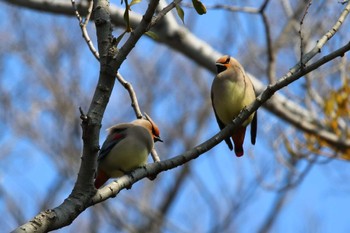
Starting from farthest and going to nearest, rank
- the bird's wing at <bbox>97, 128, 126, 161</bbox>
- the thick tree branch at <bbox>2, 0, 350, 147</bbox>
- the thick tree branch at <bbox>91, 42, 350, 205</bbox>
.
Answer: the thick tree branch at <bbox>2, 0, 350, 147</bbox> → the bird's wing at <bbox>97, 128, 126, 161</bbox> → the thick tree branch at <bbox>91, 42, 350, 205</bbox>

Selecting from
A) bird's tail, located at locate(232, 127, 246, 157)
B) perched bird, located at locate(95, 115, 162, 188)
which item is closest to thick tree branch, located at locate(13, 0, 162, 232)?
perched bird, located at locate(95, 115, 162, 188)

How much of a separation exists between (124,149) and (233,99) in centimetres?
81

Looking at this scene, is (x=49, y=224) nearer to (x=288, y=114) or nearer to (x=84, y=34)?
(x=84, y=34)

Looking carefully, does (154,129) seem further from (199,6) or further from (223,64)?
(199,6)

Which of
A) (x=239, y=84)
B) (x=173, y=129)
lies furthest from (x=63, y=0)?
(x=173, y=129)

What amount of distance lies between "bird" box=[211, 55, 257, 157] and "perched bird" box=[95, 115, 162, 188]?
1.53 ft

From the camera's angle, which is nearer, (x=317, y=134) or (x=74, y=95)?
(x=317, y=134)

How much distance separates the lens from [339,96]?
6.09 meters

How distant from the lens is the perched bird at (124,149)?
3.92m

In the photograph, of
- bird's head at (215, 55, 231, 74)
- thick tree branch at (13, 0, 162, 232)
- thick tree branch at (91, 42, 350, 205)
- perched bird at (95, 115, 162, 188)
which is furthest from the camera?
bird's head at (215, 55, 231, 74)

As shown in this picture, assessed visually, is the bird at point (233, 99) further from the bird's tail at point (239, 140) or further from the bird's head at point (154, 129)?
the bird's head at point (154, 129)

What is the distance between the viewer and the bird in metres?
4.28

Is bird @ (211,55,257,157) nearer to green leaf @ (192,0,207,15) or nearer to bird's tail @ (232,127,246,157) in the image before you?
bird's tail @ (232,127,246,157)

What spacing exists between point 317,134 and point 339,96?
0.67m
